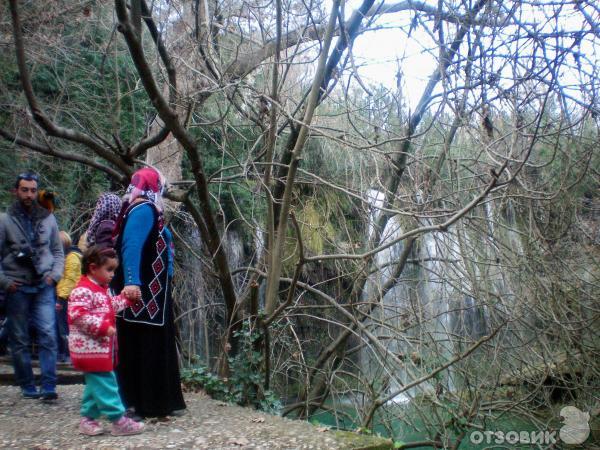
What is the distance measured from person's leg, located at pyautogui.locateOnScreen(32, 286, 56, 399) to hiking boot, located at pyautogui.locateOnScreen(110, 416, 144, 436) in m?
1.35

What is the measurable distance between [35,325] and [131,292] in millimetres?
1512

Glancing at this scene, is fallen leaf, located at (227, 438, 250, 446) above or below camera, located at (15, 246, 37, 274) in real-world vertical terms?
below

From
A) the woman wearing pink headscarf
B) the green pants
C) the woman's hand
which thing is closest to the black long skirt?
the woman wearing pink headscarf

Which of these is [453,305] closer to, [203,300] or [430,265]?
[430,265]

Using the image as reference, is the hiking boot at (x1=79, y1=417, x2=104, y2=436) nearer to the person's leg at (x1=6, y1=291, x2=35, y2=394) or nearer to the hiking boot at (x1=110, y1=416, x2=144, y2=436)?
the hiking boot at (x1=110, y1=416, x2=144, y2=436)

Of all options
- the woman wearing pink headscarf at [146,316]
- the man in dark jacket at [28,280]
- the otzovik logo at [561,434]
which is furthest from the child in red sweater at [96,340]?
the otzovik logo at [561,434]

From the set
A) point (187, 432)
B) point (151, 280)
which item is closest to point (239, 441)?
point (187, 432)

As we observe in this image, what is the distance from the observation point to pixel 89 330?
4.19m

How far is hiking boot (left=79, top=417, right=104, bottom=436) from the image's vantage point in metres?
4.32

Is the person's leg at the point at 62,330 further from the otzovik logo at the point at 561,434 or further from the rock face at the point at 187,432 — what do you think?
the otzovik logo at the point at 561,434

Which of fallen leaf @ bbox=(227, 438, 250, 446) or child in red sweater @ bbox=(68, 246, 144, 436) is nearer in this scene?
child in red sweater @ bbox=(68, 246, 144, 436)

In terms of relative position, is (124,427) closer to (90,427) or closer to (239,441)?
(90,427)

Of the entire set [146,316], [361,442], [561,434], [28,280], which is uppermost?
[28,280]

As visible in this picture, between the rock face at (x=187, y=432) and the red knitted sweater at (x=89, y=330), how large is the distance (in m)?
0.52
